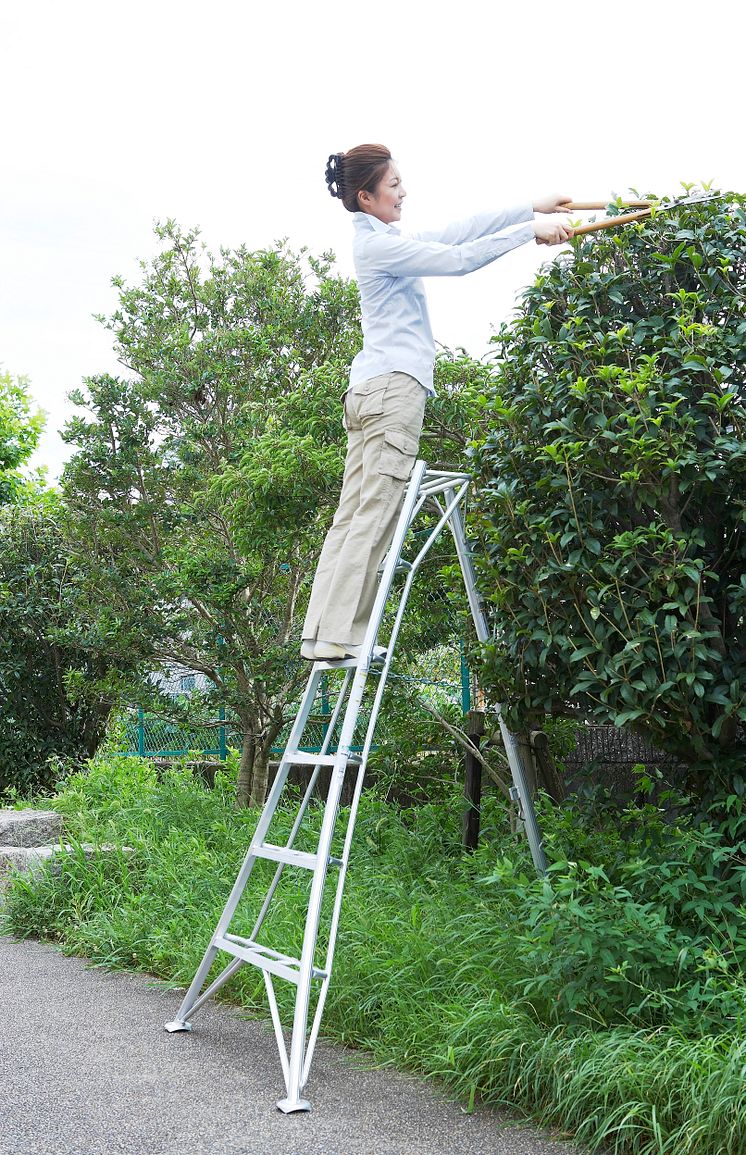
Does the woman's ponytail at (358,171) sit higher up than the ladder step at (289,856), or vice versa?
the woman's ponytail at (358,171)

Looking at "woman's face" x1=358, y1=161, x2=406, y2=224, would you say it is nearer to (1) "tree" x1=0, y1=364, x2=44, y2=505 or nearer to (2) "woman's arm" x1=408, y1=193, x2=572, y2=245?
(2) "woman's arm" x1=408, y1=193, x2=572, y2=245

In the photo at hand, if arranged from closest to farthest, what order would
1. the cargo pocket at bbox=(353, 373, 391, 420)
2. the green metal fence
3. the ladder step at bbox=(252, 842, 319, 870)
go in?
the ladder step at bbox=(252, 842, 319, 870), the cargo pocket at bbox=(353, 373, 391, 420), the green metal fence

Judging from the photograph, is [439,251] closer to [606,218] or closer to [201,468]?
[606,218]

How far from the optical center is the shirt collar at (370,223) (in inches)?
156

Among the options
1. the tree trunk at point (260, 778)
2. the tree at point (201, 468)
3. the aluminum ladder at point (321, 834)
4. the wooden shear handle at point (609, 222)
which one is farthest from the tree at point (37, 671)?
the wooden shear handle at point (609, 222)

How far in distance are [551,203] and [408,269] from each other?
22.1 inches

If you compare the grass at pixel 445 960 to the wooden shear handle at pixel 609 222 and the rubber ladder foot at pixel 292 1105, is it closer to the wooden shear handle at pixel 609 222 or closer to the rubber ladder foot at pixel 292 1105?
the rubber ladder foot at pixel 292 1105

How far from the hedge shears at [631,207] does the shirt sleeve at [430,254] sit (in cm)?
21

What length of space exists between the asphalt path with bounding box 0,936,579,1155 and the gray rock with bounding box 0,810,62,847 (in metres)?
3.09

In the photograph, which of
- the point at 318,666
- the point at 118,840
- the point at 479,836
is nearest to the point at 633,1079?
the point at 318,666

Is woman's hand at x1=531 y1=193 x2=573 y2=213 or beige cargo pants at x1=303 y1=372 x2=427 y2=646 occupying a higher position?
woman's hand at x1=531 y1=193 x2=573 y2=213

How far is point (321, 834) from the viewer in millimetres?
3525

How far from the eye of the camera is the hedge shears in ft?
12.1

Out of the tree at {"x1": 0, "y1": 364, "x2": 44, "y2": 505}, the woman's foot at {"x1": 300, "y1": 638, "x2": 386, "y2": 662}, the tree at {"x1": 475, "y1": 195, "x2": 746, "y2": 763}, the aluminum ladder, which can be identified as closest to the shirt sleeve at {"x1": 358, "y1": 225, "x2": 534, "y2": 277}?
the tree at {"x1": 475, "y1": 195, "x2": 746, "y2": 763}
